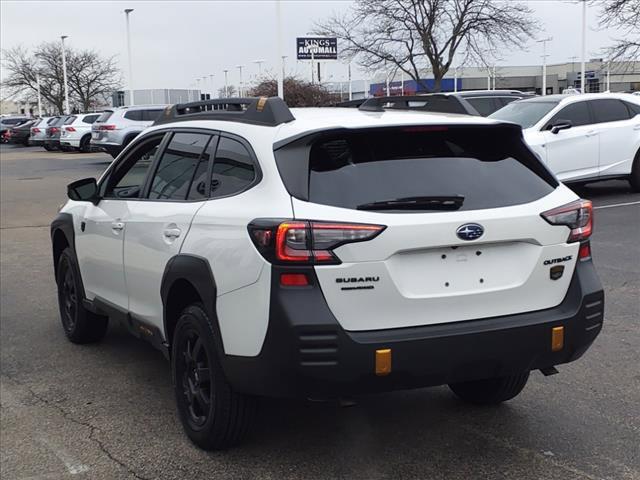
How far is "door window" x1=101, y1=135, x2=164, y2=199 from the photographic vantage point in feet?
16.6

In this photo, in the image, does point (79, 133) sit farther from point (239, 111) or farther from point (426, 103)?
point (239, 111)

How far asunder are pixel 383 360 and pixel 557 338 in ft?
2.96

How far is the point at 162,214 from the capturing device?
4457mm

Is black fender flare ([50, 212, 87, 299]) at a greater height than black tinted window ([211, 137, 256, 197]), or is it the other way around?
black tinted window ([211, 137, 256, 197])

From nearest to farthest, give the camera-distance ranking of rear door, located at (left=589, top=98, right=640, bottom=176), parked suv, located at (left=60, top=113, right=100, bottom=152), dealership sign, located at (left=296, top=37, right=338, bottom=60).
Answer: rear door, located at (left=589, top=98, right=640, bottom=176) → parked suv, located at (left=60, top=113, right=100, bottom=152) → dealership sign, located at (left=296, top=37, right=338, bottom=60)

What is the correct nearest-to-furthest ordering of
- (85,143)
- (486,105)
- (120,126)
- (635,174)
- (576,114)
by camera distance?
1. (576,114)
2. (635,174)
3. (486,105)
4. (120,126)
5. (85,143)

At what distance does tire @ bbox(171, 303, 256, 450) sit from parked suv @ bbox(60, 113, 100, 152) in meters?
33.1

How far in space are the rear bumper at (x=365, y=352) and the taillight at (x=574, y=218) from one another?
0.43 m

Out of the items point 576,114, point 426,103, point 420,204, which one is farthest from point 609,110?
point 420,204

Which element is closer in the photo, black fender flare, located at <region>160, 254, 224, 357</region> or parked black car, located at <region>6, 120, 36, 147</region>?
black fender flare, located at <region>160, 254, 224, 357</region>

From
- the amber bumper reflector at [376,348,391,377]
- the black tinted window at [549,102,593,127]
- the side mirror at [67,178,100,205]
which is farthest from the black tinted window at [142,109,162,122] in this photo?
the amber bumper reflector at [376,348,391,377]

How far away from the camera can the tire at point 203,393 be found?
12.5 ft

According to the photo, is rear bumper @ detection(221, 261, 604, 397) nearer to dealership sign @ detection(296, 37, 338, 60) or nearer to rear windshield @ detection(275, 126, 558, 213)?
rear windshield @ detection(275, 126, 558, 213)

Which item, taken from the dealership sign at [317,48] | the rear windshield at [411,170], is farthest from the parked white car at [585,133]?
the dealership sign at [317,48]
